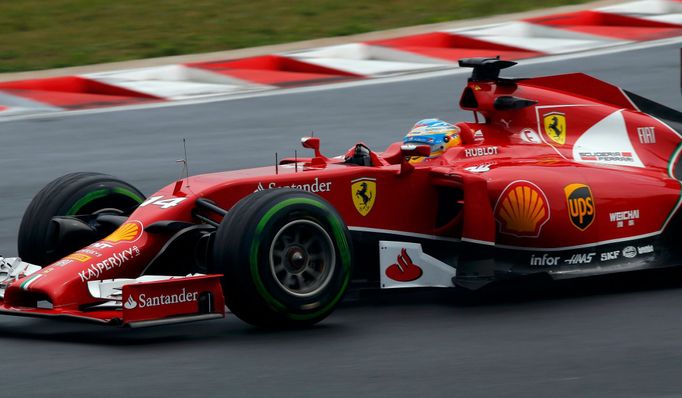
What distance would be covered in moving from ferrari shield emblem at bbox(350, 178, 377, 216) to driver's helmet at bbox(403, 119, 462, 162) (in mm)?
723

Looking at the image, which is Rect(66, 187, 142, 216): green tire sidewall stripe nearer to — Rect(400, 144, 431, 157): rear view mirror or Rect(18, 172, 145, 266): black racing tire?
Rect(18, 172, 145, 266): black racing tire

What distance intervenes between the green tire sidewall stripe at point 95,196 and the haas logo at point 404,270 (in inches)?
60.0

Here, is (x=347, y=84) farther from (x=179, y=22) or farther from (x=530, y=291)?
(x=530, y=291)

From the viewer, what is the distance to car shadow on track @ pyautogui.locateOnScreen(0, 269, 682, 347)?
6.13 m

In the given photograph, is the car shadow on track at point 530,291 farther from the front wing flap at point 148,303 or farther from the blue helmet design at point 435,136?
the front wing flap at point 148,303

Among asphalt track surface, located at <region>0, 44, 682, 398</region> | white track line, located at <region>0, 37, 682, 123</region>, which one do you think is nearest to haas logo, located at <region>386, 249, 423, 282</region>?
asphalt track surface, located at <region>0, 44, 682, 398</region>

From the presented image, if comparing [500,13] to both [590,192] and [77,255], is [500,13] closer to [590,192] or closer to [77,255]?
[590,192]

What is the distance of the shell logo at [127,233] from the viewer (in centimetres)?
642

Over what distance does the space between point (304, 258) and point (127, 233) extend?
2.91 feet

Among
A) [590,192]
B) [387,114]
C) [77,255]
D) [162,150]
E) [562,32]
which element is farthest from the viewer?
[562,32]

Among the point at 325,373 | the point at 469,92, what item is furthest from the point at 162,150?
the point at 325,373

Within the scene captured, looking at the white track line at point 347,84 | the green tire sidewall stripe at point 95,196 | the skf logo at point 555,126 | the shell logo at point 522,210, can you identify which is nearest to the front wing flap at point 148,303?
the green tire sidewall stripe at point 95,196

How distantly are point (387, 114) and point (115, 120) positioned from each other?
93.8 inches

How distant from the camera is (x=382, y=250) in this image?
6742 mm
